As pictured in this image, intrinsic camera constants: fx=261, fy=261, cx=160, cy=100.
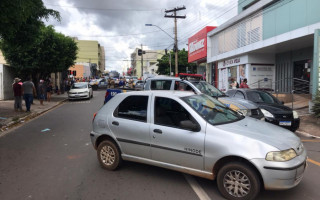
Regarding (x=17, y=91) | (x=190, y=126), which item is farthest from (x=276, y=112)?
(x=17, y=91)

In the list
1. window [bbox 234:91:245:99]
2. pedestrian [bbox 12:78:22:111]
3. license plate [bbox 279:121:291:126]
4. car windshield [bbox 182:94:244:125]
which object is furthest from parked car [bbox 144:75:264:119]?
pedestrian [bbox 12:78:22:111]

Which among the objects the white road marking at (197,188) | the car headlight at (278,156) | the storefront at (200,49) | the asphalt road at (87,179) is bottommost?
the asphalt road at (87,179)

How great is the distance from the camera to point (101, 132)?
5156 mm

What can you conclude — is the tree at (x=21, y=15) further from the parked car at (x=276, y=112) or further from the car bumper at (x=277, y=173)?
the parked car at (x=276, y=112)

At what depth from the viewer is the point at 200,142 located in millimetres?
3920

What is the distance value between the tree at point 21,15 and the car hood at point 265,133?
268 inches

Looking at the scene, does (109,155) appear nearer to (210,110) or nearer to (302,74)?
(210,110)

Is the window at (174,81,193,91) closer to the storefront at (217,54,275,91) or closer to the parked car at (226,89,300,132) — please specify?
the parked car at (226,89,300,132)

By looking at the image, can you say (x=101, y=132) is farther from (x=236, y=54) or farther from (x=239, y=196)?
(x=236, y=54)

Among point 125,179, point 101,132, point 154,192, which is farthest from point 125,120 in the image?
point 154,192

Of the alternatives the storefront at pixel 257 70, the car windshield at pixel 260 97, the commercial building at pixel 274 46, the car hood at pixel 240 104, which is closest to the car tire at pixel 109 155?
the car hood at pixel 240 104

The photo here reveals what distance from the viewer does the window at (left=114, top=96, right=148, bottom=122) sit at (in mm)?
4737

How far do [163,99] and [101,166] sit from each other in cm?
195

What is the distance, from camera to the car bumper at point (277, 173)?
3.42 meters
